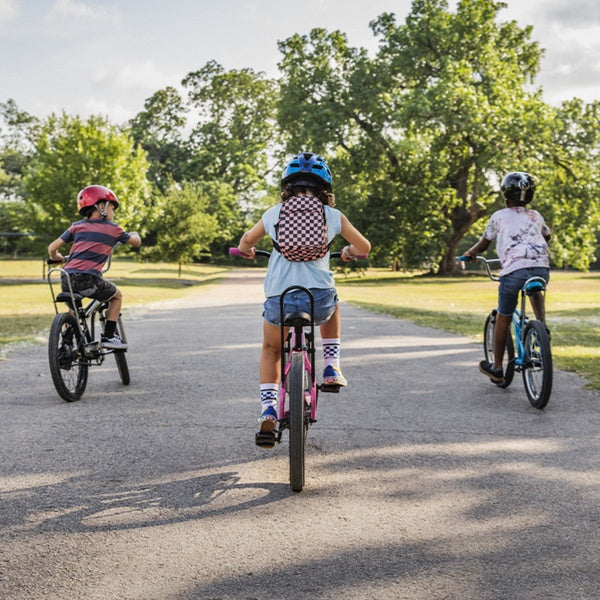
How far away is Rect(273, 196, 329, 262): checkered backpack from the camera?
4328 millimetres

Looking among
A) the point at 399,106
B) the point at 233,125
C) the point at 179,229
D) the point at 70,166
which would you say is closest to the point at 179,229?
the point at 179,229

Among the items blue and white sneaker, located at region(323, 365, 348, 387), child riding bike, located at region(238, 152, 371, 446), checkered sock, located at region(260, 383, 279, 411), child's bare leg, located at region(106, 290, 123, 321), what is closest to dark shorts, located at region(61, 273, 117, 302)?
child's bare leg, located at region(106, 290, 123, 321)

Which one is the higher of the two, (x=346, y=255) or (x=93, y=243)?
(x=93, y=243)

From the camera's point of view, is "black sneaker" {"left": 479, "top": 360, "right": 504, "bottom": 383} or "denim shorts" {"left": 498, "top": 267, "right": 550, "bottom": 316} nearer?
"denim shorts" {"left": 498, "top": 267, "right": 550, "bottom": 316}

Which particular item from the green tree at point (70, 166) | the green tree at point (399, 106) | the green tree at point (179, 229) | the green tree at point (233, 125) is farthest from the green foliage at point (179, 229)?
the green tree at point (233, 125)

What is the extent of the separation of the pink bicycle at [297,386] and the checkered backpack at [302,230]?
225 millimetres

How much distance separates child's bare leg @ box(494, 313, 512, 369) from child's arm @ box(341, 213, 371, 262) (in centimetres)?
261

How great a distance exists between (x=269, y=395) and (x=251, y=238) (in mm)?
964

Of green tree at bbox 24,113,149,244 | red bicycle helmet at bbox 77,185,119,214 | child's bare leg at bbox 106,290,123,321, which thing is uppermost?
green tree at bbox 24,113,149,244

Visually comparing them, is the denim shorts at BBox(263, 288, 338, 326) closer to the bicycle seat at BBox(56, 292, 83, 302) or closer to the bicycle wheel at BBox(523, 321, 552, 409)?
the bicycle wheel at BBox(523, 321, 552, 409)

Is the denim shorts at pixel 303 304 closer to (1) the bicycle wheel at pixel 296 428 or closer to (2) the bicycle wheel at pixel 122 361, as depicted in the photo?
(1) the bicycle wheel at pixel 296 428

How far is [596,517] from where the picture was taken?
3631 millimetres

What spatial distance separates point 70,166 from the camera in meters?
34.5

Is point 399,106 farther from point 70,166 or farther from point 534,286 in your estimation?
point 534,286
